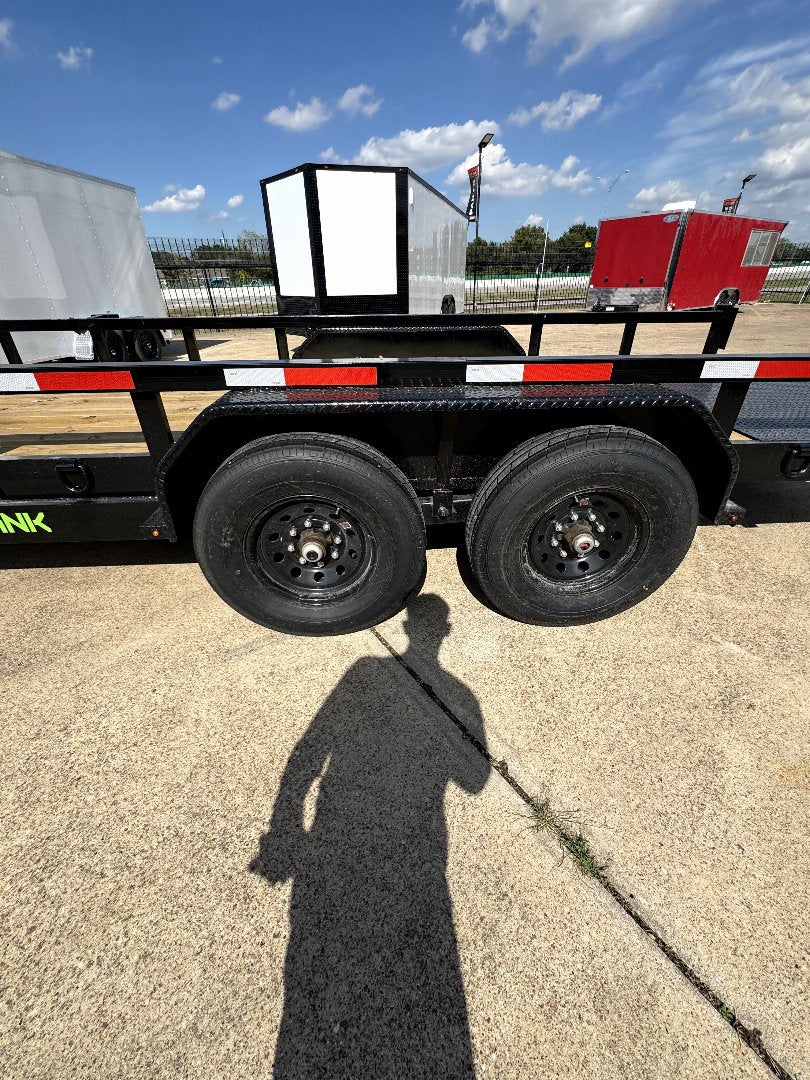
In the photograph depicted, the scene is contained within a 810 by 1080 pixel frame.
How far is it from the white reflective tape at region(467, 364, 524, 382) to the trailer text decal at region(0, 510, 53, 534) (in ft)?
7.24

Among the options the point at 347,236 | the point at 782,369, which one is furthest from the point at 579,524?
the point at 347,236

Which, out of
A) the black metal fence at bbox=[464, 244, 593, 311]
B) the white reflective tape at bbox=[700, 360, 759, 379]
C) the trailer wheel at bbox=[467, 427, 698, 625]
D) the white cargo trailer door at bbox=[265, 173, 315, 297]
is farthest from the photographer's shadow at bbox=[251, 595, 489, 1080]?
the black metal fence at bbox=[464, 244, 593, 311]

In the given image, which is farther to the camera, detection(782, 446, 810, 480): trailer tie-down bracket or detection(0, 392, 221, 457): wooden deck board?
detection(0, 392, 221, 457): wooden deck board

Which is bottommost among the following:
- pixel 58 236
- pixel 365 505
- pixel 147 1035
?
pixel 147 1035

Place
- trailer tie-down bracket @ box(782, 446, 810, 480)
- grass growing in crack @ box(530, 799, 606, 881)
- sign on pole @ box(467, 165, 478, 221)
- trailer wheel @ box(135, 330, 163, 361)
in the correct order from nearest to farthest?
grass growing in crack @ box(530, 799, 606, 881) < trailer tie-down bracket @ box(782, 446, 810, 480) < trailer wheel @ box(135, 330, 163, 361) < sign on pole @ box(467, 165, 478, 221)

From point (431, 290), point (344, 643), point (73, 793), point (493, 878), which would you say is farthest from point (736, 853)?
point (431, 290)

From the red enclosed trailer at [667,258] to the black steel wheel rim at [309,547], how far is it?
16472 mm

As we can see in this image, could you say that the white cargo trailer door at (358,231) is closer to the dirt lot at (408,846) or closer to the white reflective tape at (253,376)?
the white reflective tape at (253,376)

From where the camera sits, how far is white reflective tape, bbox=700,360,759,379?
2.21 m

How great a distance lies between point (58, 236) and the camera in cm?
780

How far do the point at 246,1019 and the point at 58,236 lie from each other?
10.3 meters

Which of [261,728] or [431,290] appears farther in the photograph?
[431,290]

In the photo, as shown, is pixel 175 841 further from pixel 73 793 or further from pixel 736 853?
pixel 736 853

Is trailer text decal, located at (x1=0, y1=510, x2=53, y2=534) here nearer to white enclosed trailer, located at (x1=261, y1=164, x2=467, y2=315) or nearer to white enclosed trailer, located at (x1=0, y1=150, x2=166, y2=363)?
white enclosed trailer, located at (x1=0, y1=150, x2=166, y2=363)
